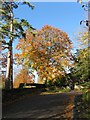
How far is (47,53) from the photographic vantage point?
177ft

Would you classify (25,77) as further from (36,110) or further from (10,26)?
(36,110)

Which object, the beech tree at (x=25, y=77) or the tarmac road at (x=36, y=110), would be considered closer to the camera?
the tarmac road at (x=36, y=110)

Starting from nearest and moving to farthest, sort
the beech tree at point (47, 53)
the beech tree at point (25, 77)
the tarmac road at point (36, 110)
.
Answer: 1. the tarmac road at point (36, 110)
2. the beech tree at point (47, 53)
3. the beech tree at point (25, 77)

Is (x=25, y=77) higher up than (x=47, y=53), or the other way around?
(x=47, y=53)

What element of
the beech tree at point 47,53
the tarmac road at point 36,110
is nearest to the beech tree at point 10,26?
the tarmac road at point 36,110

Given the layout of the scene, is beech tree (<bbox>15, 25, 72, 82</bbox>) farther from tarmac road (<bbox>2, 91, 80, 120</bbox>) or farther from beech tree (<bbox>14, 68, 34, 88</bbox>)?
tarmac road (<bbox>2, 91, 80, 120</bbox>)

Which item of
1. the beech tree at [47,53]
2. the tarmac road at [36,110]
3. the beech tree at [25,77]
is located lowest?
the tarmac road at [36,110]

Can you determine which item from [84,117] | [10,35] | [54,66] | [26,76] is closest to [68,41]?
[54,66]

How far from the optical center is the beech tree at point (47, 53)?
52938mm

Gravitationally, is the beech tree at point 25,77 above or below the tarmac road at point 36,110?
above

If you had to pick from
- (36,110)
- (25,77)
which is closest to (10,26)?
(36,110)

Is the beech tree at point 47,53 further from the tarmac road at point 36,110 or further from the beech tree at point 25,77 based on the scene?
the tarmac road at point 36,110

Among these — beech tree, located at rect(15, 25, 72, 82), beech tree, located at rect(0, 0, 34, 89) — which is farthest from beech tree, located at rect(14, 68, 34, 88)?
beech tree, located at rect(0, 0, 34, 89)

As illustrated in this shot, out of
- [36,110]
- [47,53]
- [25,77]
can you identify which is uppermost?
[47,53]
